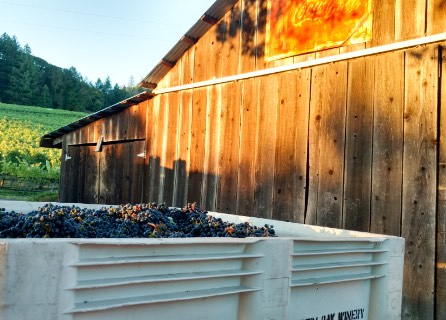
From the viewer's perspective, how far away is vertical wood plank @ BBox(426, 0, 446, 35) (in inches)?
163

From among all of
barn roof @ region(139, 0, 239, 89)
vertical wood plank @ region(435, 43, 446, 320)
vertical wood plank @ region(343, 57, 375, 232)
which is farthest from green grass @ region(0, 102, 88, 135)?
vertical wood plank @ region(435, 43, 446, 320)

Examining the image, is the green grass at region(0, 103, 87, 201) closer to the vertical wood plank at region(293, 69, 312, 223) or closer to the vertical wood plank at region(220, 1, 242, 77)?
the vertical wood plank at region(220, 1, 242, 77)

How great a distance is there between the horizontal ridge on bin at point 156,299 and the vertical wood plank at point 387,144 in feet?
9.99

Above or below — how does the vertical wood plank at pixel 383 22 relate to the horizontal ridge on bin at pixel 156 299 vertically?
above

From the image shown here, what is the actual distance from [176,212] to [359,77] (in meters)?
2.90

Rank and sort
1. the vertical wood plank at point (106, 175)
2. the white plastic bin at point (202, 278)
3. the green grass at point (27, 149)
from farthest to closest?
the green grass at point (27, 149), the vertical wood plank at point (106, 175), the white plastic bin at point (202, 278)

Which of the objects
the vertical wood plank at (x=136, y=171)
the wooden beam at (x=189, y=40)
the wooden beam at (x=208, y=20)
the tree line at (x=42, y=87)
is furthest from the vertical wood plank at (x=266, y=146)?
the tree line at (x=42, y=87)

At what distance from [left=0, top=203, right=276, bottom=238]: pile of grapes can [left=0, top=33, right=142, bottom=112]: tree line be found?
223ft

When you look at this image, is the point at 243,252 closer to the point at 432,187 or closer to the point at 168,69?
the point at 432,187

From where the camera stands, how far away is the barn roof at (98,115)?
313 inches

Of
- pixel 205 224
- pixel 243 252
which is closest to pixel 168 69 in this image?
pixel 205 224

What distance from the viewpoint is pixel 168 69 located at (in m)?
7.54

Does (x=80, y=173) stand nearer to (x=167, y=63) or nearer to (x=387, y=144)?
(x=167, y=63)

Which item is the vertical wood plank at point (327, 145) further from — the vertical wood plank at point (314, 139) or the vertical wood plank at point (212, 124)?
the vertical wood plank at point (212, 124)
